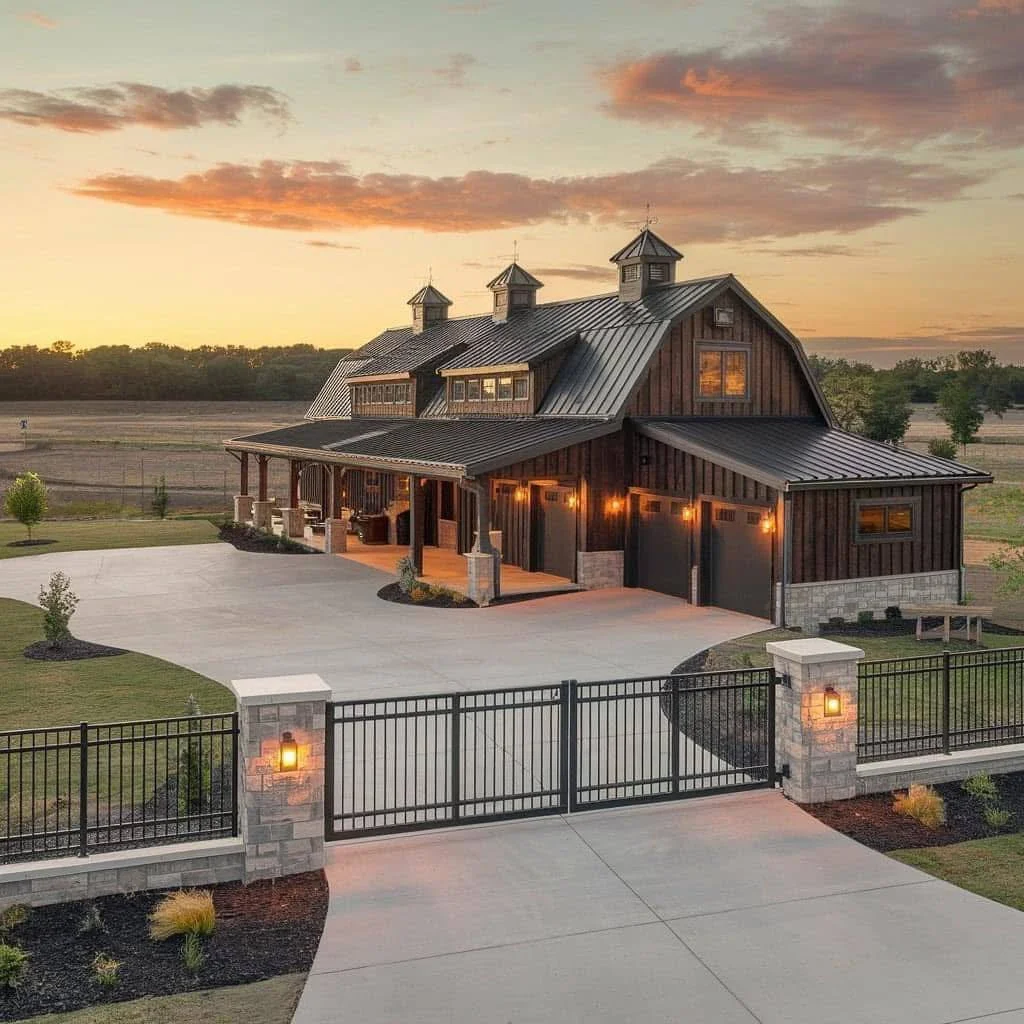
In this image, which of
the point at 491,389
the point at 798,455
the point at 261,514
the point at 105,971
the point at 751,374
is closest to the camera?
the point at 105,971

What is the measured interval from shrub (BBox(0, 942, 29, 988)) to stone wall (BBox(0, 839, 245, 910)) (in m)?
1.19

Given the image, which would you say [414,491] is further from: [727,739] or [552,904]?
[552,904]

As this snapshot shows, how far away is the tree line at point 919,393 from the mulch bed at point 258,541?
100.0 feet

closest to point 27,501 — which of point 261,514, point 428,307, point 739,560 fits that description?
point 261,514

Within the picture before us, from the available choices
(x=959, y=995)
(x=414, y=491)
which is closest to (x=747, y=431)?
(x=414, y=491)

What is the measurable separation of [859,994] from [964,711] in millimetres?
8959

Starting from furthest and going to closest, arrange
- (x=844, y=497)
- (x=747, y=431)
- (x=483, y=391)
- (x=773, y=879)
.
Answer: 1. (x=483, y=391)
2. (x=747, y=431)
3. (x=844, y=497)
4. (x=773, y=879)

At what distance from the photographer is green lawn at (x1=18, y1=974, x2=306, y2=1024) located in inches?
276

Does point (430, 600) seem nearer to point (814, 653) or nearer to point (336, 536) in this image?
point (336, 536)

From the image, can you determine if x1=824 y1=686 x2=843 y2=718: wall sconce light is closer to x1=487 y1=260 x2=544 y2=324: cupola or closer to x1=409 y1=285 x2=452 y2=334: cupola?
x1=487 y1=260 x2=544 y2=324: cupola

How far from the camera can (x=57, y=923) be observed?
856cm

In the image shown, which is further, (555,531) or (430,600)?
(555,531)

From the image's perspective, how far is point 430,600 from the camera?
2509 cm

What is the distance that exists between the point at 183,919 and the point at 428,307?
38795 mm
